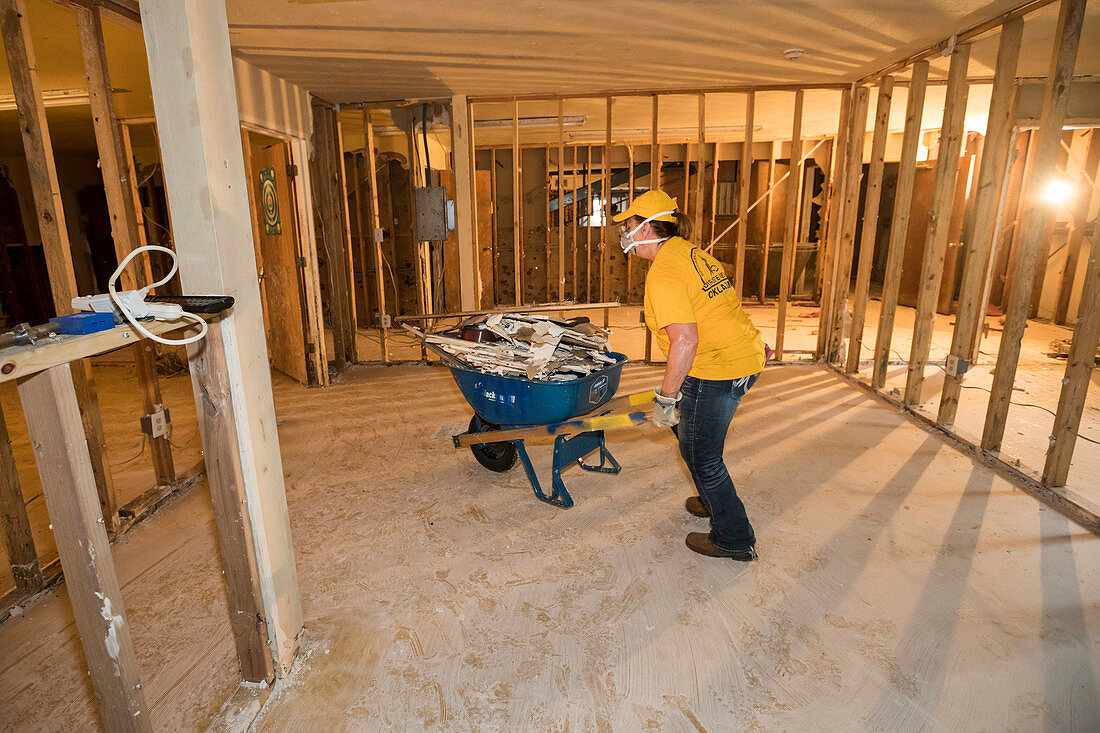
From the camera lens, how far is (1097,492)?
3049 millimetres

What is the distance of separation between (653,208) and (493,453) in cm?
172

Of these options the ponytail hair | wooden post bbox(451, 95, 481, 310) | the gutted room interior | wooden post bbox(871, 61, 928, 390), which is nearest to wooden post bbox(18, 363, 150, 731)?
the gutted room interior

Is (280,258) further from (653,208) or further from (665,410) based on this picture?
(665,410)

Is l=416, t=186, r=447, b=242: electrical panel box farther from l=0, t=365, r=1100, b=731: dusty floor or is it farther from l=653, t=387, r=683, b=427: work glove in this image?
l=653, t=387, r=683, b=427: work glove

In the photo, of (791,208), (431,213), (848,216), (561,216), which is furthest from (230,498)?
(561,216)

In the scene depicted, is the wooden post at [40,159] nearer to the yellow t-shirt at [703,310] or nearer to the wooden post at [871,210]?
the yellow t-shirt at [703,310]

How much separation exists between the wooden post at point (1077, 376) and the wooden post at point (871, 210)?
2.00m

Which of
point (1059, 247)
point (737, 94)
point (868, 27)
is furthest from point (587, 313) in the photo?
point (1059, 247)

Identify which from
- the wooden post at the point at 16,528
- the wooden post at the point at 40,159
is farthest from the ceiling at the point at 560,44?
the wooden post at the point at 16,528

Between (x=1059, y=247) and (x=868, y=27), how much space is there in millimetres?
5936

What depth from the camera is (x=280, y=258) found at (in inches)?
209

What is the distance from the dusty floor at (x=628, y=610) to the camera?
70.7 inches

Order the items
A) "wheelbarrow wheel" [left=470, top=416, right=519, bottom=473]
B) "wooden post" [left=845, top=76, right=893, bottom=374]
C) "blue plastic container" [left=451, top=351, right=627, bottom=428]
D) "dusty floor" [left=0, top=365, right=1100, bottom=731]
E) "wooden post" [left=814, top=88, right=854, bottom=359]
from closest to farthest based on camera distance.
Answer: "dusty floor" [left=0, top=365, right=1100, bottom=731], "blue plastic container" [left=451, top=351, right=627, bottom=428], "wheelbarrow wheel" [left=470, top=416, right=519, bottom=473], "wooden post" [left=845, top=76, right=893, bottom=374], "wooden post" [left=814, top=88, right=854, bottom=359]

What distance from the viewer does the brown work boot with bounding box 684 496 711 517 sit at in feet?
9.55
